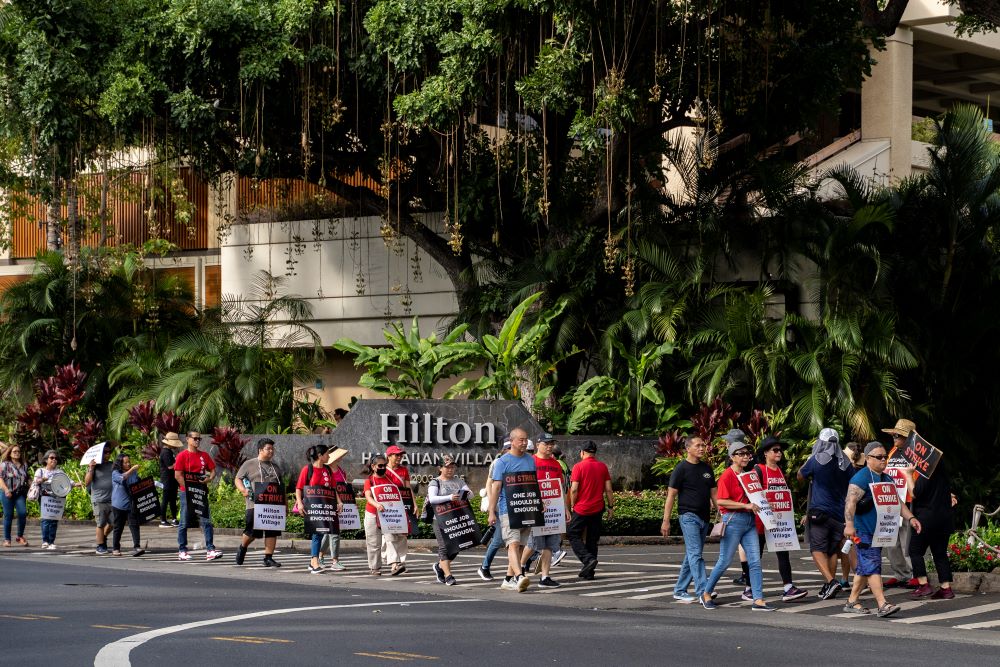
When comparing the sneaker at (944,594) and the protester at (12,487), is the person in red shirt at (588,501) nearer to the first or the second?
the sneaker at (944,594)

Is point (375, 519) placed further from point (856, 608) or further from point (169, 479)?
point (169, 479)

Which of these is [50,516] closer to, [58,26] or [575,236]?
[58,26]

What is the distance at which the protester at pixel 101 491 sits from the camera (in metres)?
21.5

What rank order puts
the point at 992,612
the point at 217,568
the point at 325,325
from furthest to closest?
the point at 325,325 → the point at 217,568 → the point at 992,612

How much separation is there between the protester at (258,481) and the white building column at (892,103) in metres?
15.7

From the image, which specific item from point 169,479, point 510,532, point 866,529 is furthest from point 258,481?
point 866,529

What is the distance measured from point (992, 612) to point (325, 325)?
77.7 feet

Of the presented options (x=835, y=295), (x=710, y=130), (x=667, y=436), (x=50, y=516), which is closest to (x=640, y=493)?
(x=667, y=436)

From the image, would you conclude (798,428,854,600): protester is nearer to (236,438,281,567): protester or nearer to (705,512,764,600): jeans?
(705,512,764,600): jeans

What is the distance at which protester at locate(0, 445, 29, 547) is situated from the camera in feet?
73.8

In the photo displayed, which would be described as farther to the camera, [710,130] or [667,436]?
[710,130]

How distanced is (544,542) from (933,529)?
13.7 ft

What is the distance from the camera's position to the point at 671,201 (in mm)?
28203

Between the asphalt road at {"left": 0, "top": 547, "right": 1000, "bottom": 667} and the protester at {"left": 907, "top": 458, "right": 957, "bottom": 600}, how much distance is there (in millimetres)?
331
